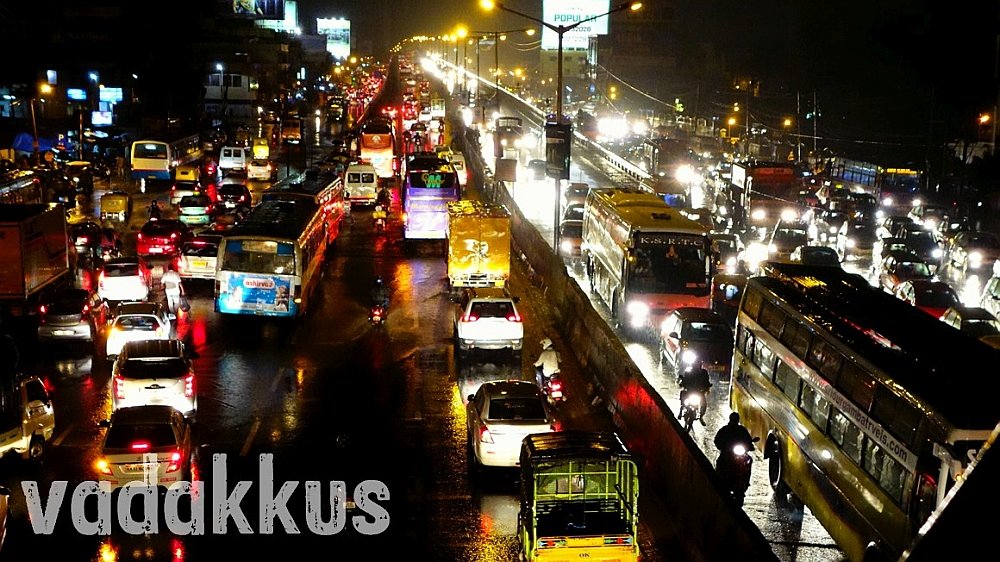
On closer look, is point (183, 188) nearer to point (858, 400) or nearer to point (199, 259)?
point (199, 259)

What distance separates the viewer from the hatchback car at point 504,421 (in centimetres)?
1792

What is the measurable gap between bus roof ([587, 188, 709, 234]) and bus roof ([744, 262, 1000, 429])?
10.0 meters

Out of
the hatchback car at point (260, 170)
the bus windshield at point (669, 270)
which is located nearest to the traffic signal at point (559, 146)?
the bus windshield at point (669, 270)

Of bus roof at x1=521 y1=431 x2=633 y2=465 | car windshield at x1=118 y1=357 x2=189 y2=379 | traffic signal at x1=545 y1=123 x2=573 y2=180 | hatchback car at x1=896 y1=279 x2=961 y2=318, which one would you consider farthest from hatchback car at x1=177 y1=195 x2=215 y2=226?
bus roof at x1=521 y1=431 x2=633 y2=465

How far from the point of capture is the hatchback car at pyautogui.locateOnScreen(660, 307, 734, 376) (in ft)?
80.7

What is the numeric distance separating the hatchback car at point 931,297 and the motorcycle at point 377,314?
44.0ft

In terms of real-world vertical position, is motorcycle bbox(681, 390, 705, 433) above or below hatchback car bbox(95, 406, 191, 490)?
below

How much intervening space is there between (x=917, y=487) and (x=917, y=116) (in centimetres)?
7220

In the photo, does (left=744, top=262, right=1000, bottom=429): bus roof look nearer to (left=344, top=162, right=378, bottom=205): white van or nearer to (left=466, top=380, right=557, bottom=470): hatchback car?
(left=466, top=380, right=557, bottom=470): hatchback car

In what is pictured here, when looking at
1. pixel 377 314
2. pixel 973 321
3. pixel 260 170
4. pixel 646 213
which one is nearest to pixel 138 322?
pixel 377 314

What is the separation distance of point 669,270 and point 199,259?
14.4m

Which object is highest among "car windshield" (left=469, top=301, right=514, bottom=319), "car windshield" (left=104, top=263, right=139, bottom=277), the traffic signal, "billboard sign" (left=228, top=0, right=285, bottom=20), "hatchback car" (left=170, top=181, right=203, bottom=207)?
"billboard sign" (left=228, top=0, right=285, bottom=20)

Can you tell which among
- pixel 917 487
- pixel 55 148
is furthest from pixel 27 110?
pixel 917 487

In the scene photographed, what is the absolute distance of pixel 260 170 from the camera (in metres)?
67.9
